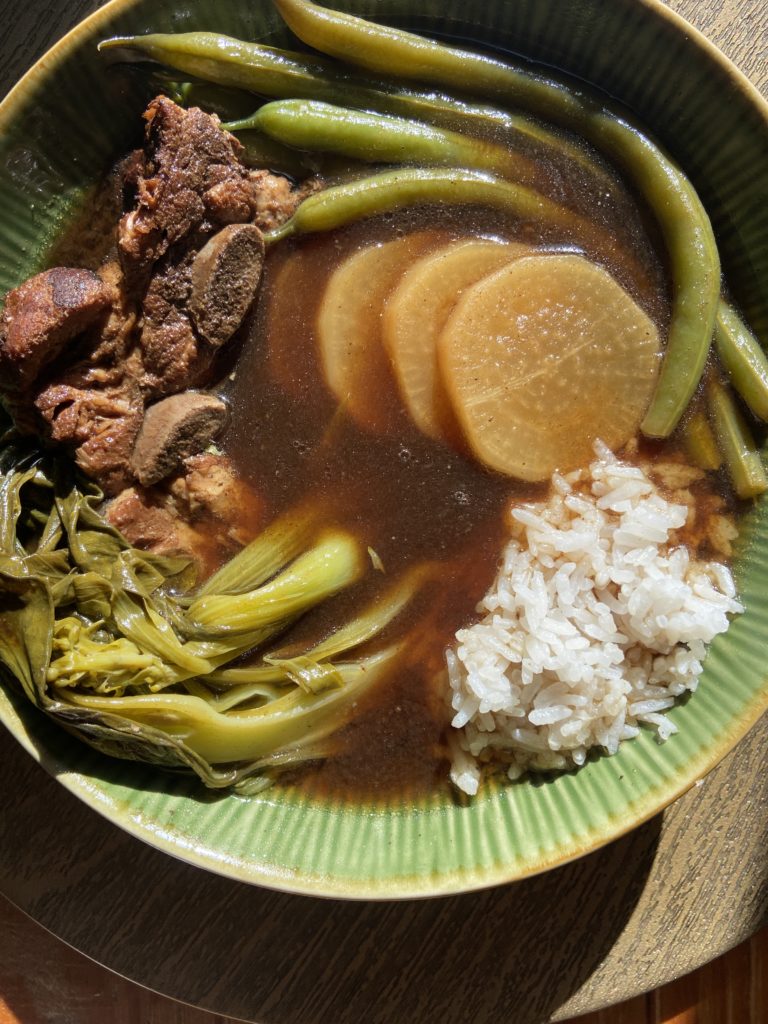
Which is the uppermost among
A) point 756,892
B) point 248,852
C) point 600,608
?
point 248,852

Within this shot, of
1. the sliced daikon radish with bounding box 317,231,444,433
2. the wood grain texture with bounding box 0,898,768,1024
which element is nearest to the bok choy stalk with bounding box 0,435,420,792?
the sliced daikon radish with bounding box 317,231,444,433

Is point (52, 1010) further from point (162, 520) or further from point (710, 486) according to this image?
point (710, 486)

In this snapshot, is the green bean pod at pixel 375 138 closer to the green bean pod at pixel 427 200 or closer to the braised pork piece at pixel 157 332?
the green bean pod at pixel 427 200

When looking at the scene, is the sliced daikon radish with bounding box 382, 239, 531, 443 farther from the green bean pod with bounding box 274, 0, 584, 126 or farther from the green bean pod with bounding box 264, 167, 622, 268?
the green bean pod with bounding box 274, 0, 584, 126

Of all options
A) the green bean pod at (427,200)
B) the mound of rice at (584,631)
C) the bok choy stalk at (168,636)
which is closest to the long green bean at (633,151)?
the green bean pod at (427,200)

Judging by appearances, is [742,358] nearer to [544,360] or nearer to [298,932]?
[544,360]

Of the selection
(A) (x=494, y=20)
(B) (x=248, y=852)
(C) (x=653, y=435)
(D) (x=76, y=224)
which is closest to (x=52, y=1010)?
(B) (x=248, y=852)

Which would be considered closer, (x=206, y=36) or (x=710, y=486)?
(x=206, y=36)

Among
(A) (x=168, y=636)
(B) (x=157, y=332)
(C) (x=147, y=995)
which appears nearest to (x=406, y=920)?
(C) (x=147, y=995)
